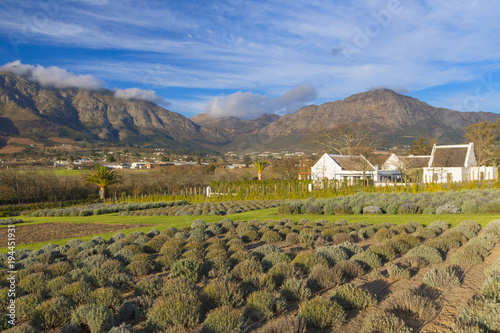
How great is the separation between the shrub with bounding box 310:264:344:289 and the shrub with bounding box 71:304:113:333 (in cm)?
309

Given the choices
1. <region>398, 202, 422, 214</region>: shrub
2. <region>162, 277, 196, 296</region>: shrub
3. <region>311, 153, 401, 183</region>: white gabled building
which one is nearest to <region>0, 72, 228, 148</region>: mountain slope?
<region>311, 153, 401, 183</region>: white gabled building

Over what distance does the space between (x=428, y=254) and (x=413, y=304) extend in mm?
2874

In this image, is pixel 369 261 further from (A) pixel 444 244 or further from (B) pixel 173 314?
(B) pixel 173 314

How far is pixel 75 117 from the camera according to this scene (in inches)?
5576

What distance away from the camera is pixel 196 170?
4938 centimetres

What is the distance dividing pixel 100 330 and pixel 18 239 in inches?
425

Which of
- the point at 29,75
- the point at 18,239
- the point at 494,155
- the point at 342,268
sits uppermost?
the point at 29,75

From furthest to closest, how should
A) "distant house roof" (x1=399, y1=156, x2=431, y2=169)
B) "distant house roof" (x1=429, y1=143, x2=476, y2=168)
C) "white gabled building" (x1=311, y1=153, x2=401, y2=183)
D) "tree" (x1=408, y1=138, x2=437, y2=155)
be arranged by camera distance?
"tree" (x1=408, y1=138, x2=437, y2=155)
"distant house roof" (x1=399, y1=156, x2=431, y2=169)
"white gabled building" (x1=311, y1=153, x2=401, y2=183)
"distant house roof" (x1=429, y1=143, x2=476, y2=168)

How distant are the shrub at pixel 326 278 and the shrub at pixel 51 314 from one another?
12.1 feet

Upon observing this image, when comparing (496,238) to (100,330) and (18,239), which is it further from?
(18,239)

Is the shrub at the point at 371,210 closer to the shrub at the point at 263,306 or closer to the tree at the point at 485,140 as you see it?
the shrub at the point at 263,306

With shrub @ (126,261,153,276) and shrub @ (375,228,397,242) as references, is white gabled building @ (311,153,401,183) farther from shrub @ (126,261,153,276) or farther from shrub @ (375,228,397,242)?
shrub @ (126,261,153,276)

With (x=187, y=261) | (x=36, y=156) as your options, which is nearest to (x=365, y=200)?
(x=187, y=261)

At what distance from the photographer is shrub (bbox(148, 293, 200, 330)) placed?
3.96 m
